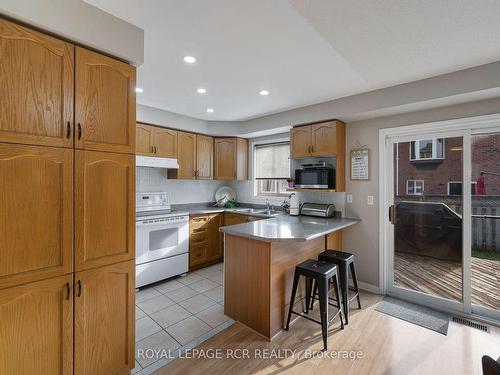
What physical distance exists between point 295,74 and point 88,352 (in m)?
2.74

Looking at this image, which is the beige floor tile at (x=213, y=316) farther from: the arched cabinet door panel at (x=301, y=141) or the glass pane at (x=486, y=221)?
the glass pane at (x=486, y=221)

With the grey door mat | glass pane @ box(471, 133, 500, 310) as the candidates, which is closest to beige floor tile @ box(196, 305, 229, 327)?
the grey door mat

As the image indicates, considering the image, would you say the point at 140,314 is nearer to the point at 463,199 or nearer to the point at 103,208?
the point at 103,208

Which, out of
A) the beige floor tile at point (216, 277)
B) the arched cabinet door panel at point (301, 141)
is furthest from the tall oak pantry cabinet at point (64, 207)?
the arched cabinet door panel at point (301, 141)

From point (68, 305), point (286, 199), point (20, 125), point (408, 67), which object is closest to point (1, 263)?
point (68, 305)

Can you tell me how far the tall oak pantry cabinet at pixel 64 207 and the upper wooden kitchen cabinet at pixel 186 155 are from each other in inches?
87.6

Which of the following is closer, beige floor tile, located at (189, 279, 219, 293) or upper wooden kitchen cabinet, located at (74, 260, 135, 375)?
upper wooden kitchen cabinet, located at (74, 260, 135, 375)

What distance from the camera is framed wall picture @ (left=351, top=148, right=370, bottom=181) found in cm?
317

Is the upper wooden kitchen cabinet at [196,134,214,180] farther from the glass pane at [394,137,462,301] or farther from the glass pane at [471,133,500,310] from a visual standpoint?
the glass pane at [471,133,500,310]

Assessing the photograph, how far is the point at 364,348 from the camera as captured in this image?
2.07 m

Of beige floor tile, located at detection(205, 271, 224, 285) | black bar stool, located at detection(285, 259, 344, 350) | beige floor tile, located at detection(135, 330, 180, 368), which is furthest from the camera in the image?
beige floor tile, located at detection(205, 271, 224, 285)

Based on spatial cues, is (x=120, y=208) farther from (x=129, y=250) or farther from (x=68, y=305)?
(x=68, y=305)

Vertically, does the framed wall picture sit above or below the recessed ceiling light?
below

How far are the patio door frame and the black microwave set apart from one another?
0.61 meters
